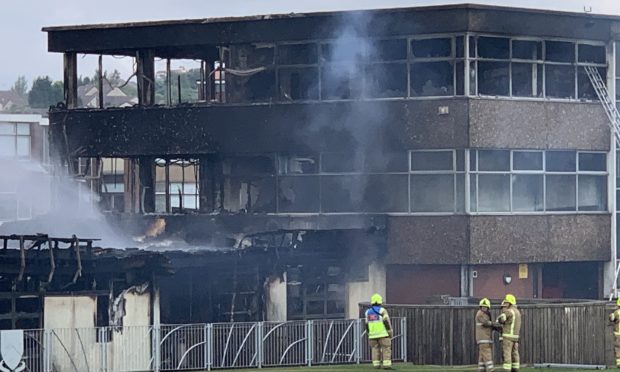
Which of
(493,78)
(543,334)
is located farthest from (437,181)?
(543,334)

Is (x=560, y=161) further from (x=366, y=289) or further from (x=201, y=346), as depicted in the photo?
(x=201, y=346)

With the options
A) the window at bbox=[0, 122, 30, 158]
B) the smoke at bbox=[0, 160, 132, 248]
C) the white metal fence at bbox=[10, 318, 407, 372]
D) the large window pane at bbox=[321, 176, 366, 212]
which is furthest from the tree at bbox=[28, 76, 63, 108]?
the white metal fence at bbox=[10, 318, 407, 372]

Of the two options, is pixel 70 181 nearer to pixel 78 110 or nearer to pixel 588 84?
pixel 78 110

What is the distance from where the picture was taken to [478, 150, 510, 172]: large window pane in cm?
4759

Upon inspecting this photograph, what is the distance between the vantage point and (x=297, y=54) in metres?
49.3

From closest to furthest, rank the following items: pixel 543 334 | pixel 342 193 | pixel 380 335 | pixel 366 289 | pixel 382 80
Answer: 1. pixel 380 335
2. pixel 543 334
3. pixel 366 289
4. pixel 382 80
5. pixel 342 193

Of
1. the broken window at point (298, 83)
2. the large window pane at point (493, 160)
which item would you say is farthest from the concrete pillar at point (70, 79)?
the large window pane at point (493, 160)

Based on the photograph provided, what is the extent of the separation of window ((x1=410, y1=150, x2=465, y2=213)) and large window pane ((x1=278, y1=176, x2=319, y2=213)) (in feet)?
10.8

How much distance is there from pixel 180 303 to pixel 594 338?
37.1 ft

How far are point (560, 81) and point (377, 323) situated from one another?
16817 millimetres

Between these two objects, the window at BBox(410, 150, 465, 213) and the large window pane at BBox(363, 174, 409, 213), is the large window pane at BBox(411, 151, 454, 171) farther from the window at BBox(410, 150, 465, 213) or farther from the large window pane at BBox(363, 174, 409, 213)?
the large window pane at BBox(363, 174, 409, 213)

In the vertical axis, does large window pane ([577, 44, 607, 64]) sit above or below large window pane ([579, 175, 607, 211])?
above

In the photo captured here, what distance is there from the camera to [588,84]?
49.9m

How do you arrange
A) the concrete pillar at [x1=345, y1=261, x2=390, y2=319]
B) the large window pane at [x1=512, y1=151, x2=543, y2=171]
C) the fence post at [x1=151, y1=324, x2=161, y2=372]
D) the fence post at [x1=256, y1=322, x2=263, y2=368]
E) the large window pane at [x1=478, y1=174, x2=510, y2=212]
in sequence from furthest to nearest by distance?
the large window pane at [x1=512, y1=151, x2=543, y2=171]
the large window pane at [x1=478, y1=174, x2=510, y2=212]
the concrete pillar at [x1=345, y1=261, x2=390, y2=319]
the fence post at [x1=256, y1=322, x2=263, y2=368]
the fence post at [x1=151, y1=324, x2=161, y2=372]
